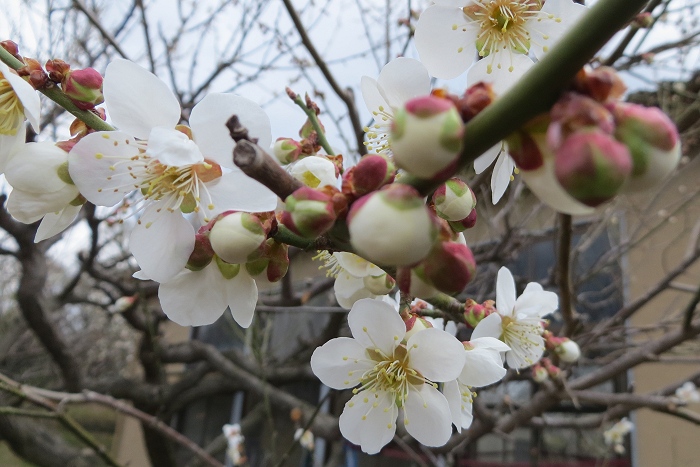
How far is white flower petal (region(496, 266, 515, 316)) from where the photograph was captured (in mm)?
938

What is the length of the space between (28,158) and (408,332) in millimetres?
498

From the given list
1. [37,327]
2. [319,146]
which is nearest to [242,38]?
[37,327]

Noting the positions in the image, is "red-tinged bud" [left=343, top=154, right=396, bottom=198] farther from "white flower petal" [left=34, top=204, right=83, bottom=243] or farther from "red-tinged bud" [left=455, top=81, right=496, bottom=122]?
"white flower petal" [left=34, top=204, right=83, bottom=243]

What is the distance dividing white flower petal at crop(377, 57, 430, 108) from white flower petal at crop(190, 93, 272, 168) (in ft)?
0.56

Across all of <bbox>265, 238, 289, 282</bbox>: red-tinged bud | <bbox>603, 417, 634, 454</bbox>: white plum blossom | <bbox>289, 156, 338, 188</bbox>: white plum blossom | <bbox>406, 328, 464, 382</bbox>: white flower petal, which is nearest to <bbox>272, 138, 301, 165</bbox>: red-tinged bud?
<bbox>289, 156, 338, 188</bbox>: white plum blossom

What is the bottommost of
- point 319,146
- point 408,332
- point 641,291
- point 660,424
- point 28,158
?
point 660,424

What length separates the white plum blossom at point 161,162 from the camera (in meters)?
0.52

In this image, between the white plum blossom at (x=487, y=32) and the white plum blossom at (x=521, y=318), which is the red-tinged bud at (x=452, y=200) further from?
the white plum blossom at (x=521, y=318)

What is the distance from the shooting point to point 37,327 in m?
3.61

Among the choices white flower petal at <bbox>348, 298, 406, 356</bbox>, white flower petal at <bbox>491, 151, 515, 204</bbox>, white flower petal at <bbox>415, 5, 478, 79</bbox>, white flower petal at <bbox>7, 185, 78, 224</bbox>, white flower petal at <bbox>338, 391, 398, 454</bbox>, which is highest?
white flower petal at <bbox>415, 5, 478, 79</bbox>

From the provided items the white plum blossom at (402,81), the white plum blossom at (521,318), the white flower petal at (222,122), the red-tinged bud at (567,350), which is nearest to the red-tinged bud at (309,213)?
the white flower petal at (222,122)

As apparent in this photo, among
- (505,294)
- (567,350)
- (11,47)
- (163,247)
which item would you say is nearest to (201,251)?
(163,247)

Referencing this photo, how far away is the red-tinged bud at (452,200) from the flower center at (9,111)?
0.49m

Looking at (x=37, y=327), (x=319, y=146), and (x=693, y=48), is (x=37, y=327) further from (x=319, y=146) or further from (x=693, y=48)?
(x=693, y=48)
